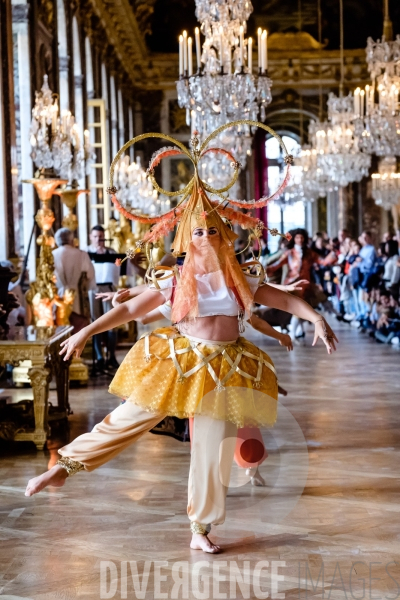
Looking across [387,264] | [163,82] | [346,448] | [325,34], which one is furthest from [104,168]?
[346,448]

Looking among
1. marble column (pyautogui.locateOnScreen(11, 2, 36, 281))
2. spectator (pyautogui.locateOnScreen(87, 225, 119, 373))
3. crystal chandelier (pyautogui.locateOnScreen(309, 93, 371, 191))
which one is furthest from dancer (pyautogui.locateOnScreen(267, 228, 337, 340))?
crystal chandelier (pyautogui.locateOnScreen(309, 93, 371, 191))

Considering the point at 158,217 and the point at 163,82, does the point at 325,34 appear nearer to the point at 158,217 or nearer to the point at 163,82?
the point at 163,82

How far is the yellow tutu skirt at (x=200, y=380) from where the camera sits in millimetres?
4246

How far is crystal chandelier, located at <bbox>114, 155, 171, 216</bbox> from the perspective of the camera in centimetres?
1817

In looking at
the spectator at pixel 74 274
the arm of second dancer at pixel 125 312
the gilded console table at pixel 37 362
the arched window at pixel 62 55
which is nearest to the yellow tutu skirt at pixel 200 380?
the arm of second dancer at pixel 125 312

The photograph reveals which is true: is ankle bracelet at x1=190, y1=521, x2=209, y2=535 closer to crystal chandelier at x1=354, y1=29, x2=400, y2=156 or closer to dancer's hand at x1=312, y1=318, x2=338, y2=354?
dancer's hand at x1=312, y1=318, x2=338, y2=354

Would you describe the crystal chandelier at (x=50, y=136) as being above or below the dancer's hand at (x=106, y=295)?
above

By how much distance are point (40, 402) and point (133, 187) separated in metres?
12.5

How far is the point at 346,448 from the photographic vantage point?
21.2ft

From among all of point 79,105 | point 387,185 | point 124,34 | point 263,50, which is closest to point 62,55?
point 79,105

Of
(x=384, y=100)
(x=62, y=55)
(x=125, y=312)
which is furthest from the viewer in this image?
(x=62, y=55)

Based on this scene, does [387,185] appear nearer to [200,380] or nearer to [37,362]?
[37,362]

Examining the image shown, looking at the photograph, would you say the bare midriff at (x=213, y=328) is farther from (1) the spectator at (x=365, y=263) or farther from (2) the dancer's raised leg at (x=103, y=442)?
(1) the spectator at (x=365, y=263)

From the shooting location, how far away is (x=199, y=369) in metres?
4.31
